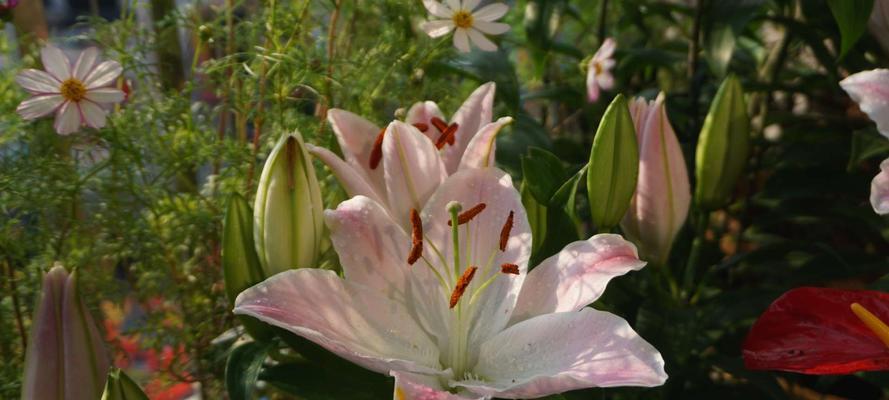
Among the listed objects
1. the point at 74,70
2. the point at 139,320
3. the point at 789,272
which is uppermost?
the point at 74,70

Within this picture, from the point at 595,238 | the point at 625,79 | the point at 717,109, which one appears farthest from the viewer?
the point at 625,79

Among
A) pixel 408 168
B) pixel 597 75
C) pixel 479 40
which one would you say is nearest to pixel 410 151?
pixel 408 168

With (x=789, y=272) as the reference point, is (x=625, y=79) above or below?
above

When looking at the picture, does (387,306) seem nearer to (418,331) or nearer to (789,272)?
(418,331)

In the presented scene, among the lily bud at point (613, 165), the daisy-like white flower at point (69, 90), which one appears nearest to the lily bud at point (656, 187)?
the lily bud at point (613, 165)

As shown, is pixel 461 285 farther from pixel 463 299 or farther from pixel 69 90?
pixel 69 90

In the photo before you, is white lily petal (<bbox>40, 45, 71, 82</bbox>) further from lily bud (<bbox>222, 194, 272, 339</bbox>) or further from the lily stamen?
the lily stamen

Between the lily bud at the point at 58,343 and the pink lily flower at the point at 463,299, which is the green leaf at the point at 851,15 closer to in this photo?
the pink lily flower at the point at 463,299

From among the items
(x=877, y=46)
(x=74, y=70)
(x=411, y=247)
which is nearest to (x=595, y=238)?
(x=411, y=247)
